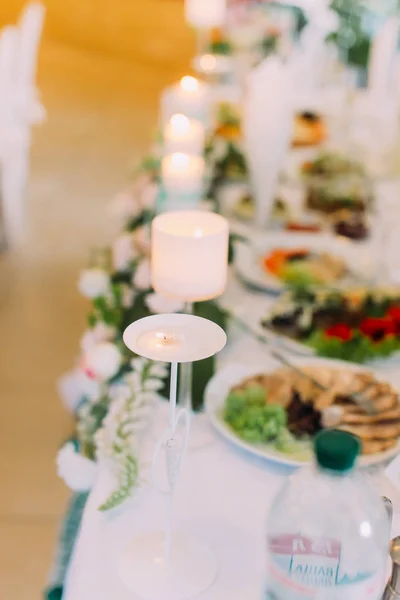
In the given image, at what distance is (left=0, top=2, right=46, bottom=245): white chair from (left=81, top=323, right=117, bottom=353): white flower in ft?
5.07

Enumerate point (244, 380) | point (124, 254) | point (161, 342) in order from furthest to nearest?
point (124, 254) → point (244, 380) → point (161, 342)

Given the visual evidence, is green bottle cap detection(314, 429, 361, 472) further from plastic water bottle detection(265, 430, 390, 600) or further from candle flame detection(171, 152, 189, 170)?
candle flame detection(171, 152, 189, 170)

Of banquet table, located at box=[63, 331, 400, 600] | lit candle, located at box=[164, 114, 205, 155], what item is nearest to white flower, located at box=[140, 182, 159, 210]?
lit candle, located at box=[164, 114, 205, 155]

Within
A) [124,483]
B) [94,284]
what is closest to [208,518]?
[124,483]

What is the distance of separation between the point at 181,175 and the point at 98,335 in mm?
376

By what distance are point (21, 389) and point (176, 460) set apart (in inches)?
64.2

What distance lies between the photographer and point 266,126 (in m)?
1.96

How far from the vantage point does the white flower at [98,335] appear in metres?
1.39

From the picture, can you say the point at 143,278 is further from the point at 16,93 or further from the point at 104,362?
the point at 16,93

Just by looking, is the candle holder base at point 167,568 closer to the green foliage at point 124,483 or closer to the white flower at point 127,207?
the green foliage at point 124,483

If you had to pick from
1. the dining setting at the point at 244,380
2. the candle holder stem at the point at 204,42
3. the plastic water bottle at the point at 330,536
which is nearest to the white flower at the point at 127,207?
the dining setting at the point at 244,380

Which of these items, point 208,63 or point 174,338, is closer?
point 174,338

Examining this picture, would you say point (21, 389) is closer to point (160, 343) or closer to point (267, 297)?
point (267, 297)

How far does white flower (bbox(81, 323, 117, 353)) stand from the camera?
1.39 m
